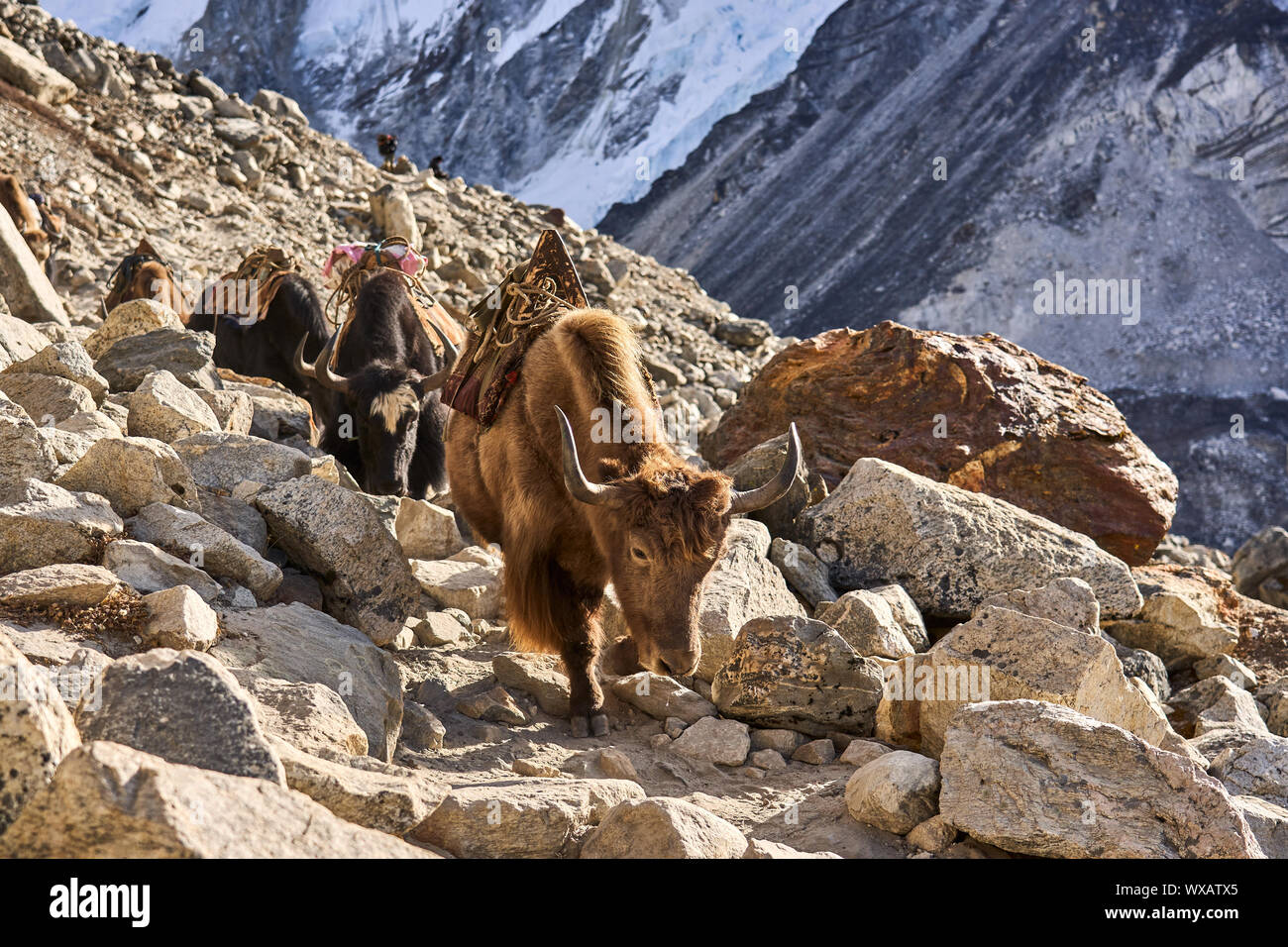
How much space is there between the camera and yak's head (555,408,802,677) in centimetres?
365

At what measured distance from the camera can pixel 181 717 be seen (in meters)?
2.26

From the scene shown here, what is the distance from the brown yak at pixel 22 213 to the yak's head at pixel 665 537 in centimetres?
969

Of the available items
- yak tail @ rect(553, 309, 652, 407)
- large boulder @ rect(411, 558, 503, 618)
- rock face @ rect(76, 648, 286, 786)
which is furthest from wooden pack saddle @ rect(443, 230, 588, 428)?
rock face @ rect(76, 648, 286, 786)

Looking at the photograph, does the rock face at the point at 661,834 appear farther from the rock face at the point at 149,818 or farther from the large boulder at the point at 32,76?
the large boulder at the point at 32,76

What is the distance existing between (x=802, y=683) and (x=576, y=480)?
128 centimetres

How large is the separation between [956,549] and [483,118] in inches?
2874

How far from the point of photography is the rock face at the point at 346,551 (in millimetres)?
4367

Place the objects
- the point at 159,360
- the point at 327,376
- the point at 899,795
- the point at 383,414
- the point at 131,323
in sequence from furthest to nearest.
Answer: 1. the point at 131,323
2. the point at 327,376
3. the point at 383,414
4. the point at 159,360
5. the point at 899,795

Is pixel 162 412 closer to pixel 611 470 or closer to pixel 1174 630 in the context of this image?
pixel 611 470

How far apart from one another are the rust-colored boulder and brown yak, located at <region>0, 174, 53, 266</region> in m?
8.07

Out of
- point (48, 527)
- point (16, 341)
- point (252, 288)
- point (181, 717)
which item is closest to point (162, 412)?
point (16, 341)
